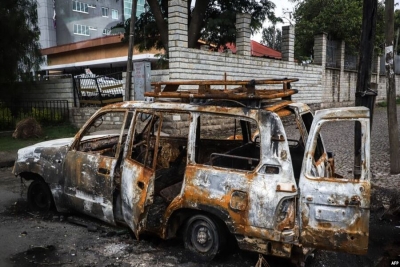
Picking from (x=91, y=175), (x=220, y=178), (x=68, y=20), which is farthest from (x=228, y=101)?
(x=68, y=20)

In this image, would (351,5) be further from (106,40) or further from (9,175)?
(9,175)

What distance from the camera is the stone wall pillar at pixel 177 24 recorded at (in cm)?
1048

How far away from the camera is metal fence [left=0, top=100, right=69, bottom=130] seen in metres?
13.2

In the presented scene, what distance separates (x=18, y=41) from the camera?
44.7 ft

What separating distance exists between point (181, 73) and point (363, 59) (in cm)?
597

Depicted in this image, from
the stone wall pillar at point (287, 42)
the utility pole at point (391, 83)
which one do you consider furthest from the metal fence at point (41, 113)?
the utility pole at point (391, 83)

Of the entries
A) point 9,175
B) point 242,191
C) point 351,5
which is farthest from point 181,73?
point 351,5

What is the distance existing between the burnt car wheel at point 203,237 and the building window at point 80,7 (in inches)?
1554

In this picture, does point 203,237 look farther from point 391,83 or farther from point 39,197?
point 391,83

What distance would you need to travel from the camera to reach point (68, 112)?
Result: 1377 centimetres

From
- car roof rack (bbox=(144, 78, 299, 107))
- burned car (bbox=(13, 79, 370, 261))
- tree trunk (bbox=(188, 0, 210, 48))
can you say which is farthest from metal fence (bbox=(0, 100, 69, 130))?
car roof rack (bbox=(144, 78, 299, 107))

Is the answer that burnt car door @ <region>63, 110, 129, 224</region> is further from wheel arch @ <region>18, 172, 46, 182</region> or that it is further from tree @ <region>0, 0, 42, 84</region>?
tree @ <region>0, 0, 42, 84</region>

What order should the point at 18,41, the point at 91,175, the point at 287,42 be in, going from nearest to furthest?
the point at 91,175, the point at 18,41, the point at 287,42

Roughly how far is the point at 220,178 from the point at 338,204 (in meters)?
1.09
